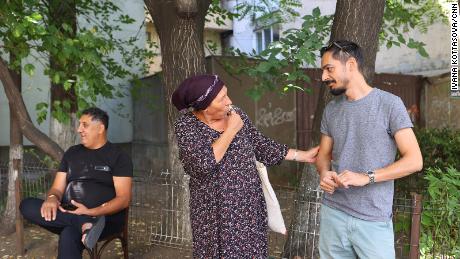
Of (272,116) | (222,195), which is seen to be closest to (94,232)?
(222,195)

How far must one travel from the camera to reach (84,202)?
4.07m

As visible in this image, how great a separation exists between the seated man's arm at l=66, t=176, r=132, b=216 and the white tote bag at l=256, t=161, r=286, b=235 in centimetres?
162

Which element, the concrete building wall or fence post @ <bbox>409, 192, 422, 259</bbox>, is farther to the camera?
the concrete building wall

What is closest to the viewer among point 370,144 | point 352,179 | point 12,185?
point 352,179

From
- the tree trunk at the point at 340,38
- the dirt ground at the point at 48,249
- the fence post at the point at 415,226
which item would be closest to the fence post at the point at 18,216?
the dirt ground at the point at 48,249

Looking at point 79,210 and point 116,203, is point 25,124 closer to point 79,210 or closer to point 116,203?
point 79,210

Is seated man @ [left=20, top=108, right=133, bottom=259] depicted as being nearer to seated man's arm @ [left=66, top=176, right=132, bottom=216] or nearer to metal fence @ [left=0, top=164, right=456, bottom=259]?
seated man's arm @ [left=66, top=176, right=132, bottom=216]

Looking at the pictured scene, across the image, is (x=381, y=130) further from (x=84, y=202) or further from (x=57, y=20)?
(x=57, y=20)

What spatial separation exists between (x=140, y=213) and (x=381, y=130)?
3506 millimetres

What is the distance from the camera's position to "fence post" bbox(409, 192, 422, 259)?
9.87 feet

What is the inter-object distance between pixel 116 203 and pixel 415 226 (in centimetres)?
232

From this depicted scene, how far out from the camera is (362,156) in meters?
2.41

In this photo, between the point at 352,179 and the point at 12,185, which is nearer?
the point at 352,179

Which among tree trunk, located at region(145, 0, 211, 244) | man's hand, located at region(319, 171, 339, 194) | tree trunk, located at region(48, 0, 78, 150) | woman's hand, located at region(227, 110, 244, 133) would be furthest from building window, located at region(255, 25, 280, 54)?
man's hand, located at region(319, 171, 339, 194)
